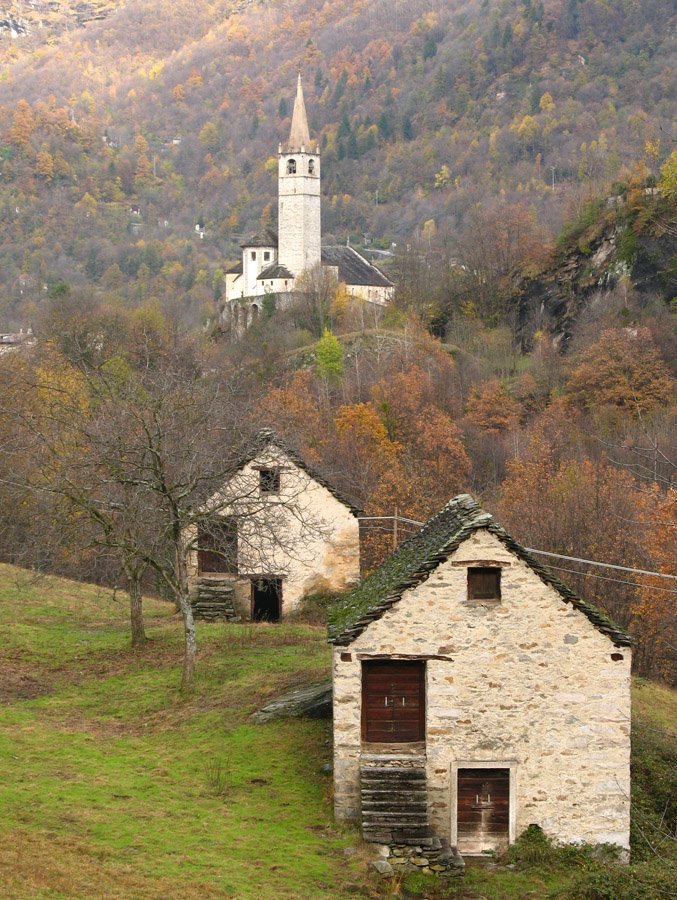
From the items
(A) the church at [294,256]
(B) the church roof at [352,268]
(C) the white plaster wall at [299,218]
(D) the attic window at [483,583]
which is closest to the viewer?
(D) the attic window at [483,583]

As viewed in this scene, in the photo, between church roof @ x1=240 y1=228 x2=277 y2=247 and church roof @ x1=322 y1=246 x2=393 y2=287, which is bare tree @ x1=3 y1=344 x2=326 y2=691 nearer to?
church roof @ x1=322 y1=246 x2=393 y2=287

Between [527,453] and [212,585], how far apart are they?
96.3 feet

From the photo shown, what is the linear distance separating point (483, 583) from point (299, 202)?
106 m

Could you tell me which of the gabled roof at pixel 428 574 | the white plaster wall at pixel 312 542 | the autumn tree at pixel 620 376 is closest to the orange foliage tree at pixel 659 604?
the white plaster wall at pixel 312 542

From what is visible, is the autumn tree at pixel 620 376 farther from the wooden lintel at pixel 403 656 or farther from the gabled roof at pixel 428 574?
the wooden lintel at pixel 403 656

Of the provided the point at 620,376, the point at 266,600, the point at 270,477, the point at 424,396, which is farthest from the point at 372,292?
the point at 270,477

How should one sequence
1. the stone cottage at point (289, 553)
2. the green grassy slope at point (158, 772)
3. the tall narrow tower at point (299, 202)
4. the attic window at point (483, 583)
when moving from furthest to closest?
1. the tall narrow tower at point (299, 202)
2. the stone cottage at point (289, 553)
3. the attic window at point (483, 583)
4. the green grassy slope at point (158, 772)

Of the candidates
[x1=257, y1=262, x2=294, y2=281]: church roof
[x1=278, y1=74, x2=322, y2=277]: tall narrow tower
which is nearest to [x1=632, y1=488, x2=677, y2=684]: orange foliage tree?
[x1=257, y1=262, x2=294, y2=281]: church roof

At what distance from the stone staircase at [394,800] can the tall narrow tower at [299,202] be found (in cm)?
10102

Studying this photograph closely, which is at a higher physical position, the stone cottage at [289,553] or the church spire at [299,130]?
the church spire at [299,130]

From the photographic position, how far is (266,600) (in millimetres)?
36031

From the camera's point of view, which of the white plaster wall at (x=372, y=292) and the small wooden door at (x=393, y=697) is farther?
the white plaster wall at (x=372, y=292)

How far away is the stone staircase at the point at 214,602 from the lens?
3416 cm

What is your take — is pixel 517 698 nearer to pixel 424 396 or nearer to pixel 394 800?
pixel 394 800
